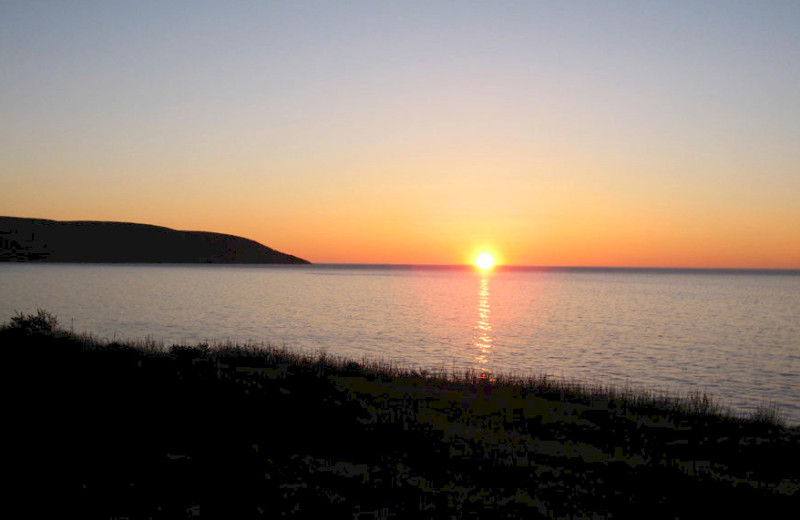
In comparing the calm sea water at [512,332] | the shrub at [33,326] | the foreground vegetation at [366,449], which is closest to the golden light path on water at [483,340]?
the calm sea water at [512,332]

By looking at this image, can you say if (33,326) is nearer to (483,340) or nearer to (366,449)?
(366,449)

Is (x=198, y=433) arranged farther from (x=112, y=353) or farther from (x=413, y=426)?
(x=112, y=353)

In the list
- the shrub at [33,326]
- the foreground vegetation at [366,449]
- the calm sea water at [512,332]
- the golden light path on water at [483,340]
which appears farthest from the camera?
the golden light path on water at [483,340]

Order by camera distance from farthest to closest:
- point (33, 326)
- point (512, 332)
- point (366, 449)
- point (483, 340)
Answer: point (512, 332), point (483, 340), point (33, 326), point (366, 449)

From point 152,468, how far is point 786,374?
3800cm

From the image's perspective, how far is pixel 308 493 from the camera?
10797mm

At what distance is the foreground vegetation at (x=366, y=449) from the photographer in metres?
10.7

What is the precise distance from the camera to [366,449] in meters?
14.0

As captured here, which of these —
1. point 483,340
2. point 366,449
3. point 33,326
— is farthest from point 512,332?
point 366,449

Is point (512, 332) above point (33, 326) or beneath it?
beneath

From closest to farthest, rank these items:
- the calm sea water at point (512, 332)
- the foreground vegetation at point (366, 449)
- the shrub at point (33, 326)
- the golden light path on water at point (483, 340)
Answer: the foreground vegetation at point (366, 449) → the shrub at point (33, 326) → the calm sea water at point (512, 332) → the golden light path on water at point (483, 340)

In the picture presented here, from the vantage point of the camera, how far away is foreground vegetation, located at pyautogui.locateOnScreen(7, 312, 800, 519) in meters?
10.7

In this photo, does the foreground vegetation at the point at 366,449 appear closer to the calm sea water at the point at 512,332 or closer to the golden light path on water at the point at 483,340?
the golden light path on water at the point at 483,340

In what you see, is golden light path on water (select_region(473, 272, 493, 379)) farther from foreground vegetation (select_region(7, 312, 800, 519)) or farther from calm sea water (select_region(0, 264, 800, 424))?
foreground vegetation (select_region(7, 312, 800, 519))
